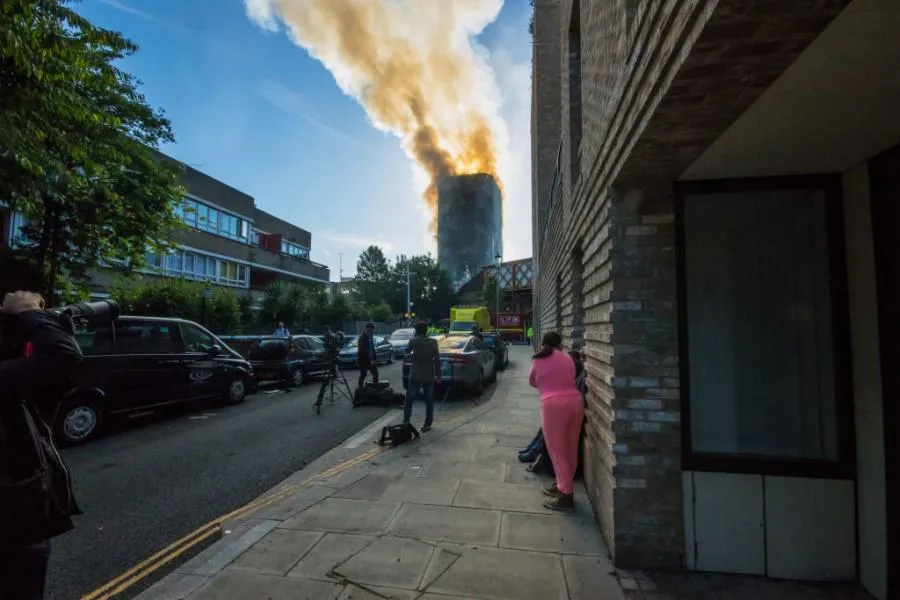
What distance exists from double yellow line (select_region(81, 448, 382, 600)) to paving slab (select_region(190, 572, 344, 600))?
2.35 ft

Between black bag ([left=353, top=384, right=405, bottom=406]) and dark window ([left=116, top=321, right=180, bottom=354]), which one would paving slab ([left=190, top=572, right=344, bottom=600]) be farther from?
black bag ([left=353, top=384, right=405, bottom=406])

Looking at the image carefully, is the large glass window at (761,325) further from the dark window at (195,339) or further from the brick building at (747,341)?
the dark window at (195,339)

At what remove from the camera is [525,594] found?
2.82 m

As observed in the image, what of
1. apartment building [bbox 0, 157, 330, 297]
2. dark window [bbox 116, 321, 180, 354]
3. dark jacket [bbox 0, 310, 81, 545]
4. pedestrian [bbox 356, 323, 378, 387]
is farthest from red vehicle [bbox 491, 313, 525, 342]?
dark jacket [bbox 0, 310, 81, 545]

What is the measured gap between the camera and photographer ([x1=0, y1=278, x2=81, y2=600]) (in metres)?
1.77

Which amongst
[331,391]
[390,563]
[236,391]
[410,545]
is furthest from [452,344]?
[390,563]

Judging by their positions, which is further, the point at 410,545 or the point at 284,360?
the point at 284,360

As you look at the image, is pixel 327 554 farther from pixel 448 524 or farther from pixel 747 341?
pixel 747 341

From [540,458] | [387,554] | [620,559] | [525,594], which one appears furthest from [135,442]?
[620,559]

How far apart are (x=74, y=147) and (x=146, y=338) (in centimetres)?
328

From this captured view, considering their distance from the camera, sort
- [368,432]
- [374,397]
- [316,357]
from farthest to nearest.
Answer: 1. [316,357]
2. [374,397]
3. [368,432]

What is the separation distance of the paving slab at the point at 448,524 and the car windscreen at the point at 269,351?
9549mm

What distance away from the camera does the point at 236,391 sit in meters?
10.1

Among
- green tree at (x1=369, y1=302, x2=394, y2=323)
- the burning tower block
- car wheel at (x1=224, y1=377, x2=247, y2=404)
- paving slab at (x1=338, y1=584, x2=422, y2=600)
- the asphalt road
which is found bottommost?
the asphalt road
